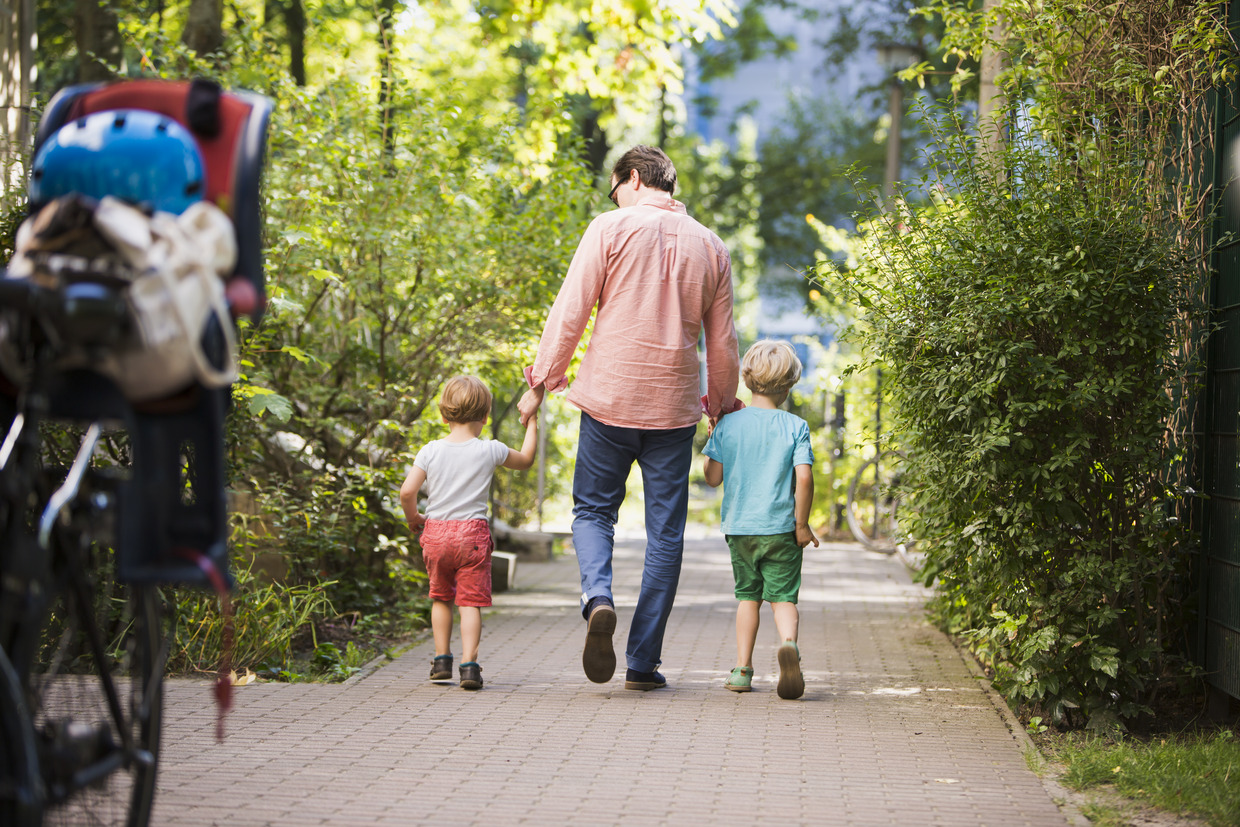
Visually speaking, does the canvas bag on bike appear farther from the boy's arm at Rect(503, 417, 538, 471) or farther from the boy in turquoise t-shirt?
the boy in turquoise t-shirt

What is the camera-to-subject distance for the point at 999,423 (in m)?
4.57

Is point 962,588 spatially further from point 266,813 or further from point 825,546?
point 825,546

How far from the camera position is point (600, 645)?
4.92 meters

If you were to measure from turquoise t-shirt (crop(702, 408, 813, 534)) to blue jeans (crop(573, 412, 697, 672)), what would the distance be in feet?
0.69

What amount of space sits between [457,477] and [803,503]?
5.07 ft

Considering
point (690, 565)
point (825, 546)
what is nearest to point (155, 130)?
point (690, 565)

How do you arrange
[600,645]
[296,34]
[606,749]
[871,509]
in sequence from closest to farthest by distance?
1. [606,749]
2. [600,645]
3. [296,34]
4. [871,509]

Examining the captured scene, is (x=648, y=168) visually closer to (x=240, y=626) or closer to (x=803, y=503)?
(x=803, y=503)

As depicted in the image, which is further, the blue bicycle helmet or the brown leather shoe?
the brown leather shoe

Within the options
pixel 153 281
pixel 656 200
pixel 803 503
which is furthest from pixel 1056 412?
pixel 153 281

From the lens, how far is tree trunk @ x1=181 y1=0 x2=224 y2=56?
9078 mm

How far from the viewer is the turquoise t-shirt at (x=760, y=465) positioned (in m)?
5.36

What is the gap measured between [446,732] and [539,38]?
363 inches

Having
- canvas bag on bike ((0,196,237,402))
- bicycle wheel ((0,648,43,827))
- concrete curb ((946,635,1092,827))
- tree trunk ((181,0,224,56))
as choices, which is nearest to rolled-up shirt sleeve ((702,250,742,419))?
concrete curb ((946,635,1092,827))
